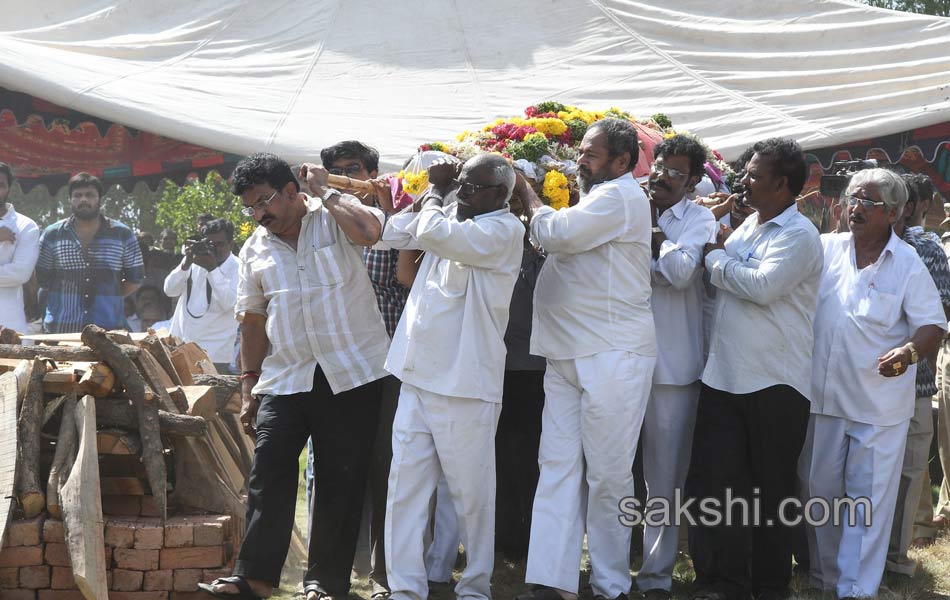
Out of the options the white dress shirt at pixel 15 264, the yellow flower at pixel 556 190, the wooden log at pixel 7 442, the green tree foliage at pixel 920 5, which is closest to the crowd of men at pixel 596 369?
the yellow flower at pixel 556 190

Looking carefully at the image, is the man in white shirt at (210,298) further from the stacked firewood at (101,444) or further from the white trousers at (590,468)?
the white trousers at (590,468)

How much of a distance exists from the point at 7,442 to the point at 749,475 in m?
3.46

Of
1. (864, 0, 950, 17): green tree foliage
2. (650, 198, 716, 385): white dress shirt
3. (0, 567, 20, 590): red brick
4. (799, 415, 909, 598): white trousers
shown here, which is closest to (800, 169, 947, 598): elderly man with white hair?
(799, 415, 909, 598): white trousers

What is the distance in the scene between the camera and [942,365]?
6.80m

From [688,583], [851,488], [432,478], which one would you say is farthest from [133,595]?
[851,488]

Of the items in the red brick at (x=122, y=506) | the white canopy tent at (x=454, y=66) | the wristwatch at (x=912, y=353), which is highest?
the white canopy tent at (x=454, y=66)

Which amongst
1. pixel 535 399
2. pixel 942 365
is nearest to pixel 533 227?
pixel 535 399

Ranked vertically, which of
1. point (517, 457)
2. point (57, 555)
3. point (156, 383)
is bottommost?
point (57, 555)

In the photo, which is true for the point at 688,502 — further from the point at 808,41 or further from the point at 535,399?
the point at 808,41

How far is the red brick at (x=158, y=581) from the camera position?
202 inches

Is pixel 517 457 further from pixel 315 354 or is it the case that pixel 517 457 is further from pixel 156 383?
pixel 156 383

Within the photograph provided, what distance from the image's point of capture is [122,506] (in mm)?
5387

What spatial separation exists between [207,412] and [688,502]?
259 cm

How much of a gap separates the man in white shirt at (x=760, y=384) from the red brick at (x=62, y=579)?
2.89 m
